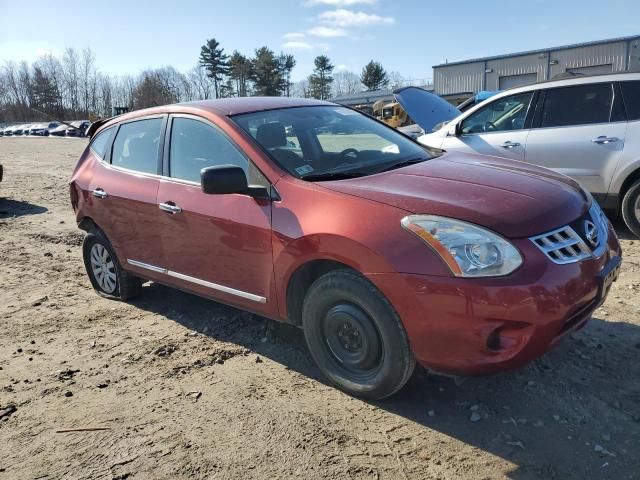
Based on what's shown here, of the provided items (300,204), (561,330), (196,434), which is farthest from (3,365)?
(561,330)

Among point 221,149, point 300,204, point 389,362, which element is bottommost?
point 389,362

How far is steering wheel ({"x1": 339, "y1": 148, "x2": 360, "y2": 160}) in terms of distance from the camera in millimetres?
3863

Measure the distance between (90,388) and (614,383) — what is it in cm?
329

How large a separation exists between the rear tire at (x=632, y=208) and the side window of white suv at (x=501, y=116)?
4.90ft

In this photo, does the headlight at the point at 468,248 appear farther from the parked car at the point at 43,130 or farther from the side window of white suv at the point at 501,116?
the parked car at the point at 43,130

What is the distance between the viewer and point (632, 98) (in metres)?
6.01

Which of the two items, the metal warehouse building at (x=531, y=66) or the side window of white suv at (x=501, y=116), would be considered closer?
the side window of white suv at (x=501, y=116)

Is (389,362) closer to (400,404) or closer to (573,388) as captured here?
(400,404)

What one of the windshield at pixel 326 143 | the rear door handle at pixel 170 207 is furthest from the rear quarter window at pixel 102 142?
the windshield at pixel 326 143

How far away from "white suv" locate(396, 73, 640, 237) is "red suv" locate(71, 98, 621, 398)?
2889mm

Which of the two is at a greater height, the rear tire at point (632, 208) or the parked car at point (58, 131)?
the parked car at point (58, 131)

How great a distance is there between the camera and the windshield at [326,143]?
3.59m

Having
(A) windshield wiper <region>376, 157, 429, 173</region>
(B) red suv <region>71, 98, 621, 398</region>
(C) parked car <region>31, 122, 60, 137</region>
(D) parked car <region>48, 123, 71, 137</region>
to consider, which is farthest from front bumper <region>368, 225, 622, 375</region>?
(C) parked car <region>31, 122, 60, 137</region>

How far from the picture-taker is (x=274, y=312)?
11.5 feet
